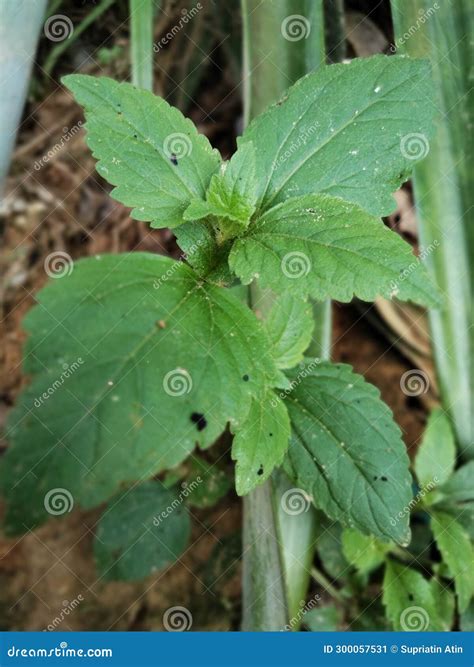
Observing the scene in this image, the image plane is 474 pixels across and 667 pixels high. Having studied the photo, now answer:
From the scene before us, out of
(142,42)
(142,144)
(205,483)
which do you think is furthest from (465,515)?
(142,42)

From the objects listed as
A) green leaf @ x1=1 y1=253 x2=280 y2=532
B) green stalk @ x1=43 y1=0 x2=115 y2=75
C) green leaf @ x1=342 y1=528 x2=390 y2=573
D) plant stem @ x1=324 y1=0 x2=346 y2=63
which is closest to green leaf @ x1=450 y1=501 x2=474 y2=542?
green leaf @ x1=342 y1=528 x2=390 y2=573

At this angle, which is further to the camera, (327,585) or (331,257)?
(327,585)

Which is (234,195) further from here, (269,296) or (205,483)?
(205,483)

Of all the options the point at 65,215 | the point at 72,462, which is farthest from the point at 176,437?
the point at 65,215

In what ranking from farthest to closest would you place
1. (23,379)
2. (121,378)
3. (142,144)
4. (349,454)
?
(23,379) < (349,454) < (142,144) < (121,378)

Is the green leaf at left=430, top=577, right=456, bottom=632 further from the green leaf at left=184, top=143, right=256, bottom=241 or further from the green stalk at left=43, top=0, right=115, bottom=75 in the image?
the green stalk at left=43, top=0, right=115, bottom=75

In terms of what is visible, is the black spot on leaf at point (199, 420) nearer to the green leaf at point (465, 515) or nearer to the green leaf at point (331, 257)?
the green leaf at point (331, 257)

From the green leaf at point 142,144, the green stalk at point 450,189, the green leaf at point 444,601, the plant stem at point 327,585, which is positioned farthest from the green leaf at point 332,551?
the green leaf at point 142,144
